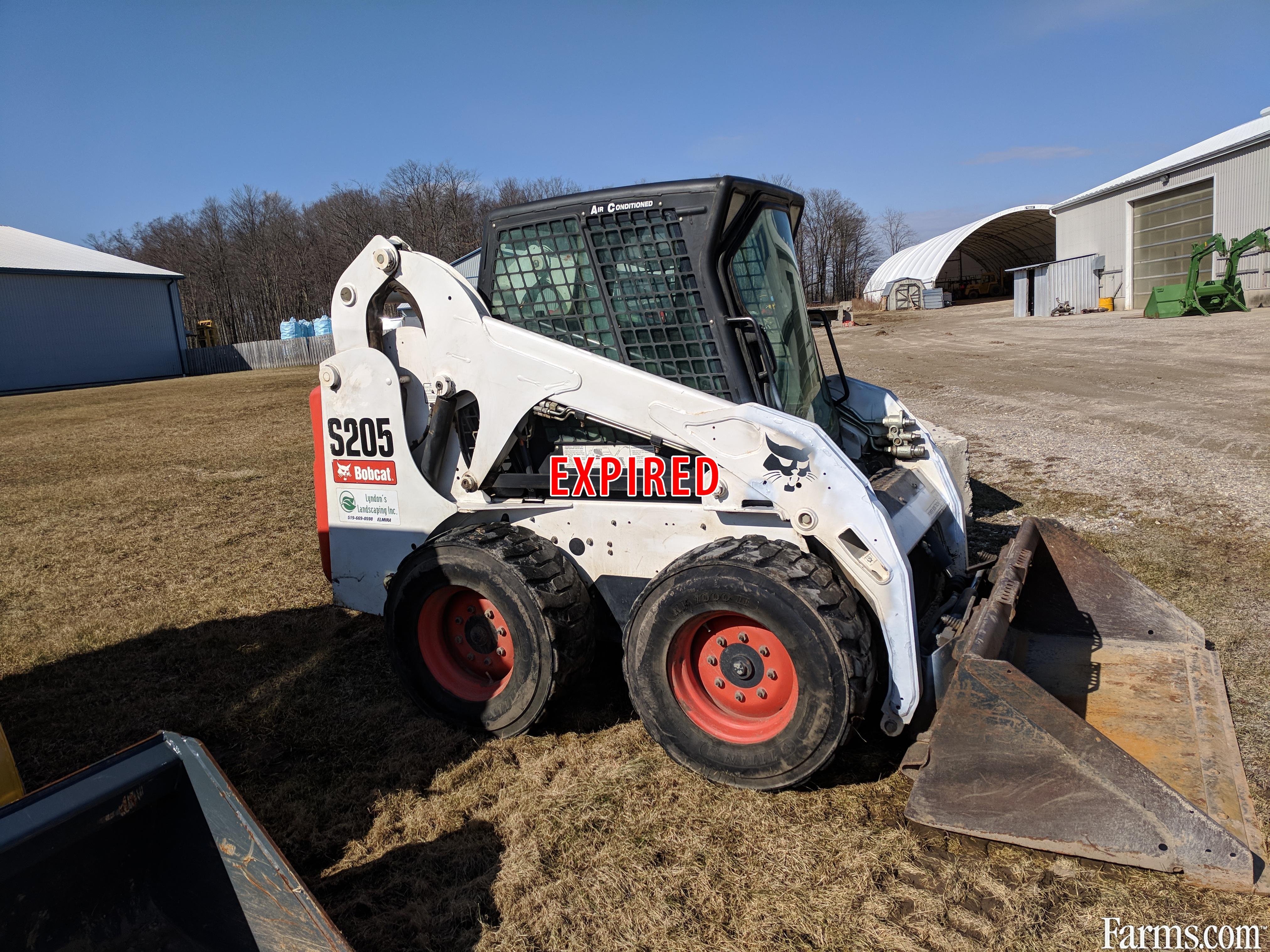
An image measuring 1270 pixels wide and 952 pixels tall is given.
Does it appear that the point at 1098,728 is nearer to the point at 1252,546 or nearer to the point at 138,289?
the point at 1252,546

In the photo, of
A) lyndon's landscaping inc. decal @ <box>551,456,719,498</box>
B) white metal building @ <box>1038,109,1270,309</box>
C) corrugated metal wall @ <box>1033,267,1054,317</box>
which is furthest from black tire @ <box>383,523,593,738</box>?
corrugated metal wall @ <box>1033,267,1054,317</box>

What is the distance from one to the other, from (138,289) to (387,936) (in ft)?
156

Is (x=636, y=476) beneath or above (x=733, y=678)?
above

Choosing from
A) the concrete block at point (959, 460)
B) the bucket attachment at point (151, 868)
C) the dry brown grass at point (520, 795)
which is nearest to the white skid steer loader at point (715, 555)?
the dry brown grass at point (520, 795)

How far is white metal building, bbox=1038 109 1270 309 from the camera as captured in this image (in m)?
26.1

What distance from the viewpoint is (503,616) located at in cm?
380

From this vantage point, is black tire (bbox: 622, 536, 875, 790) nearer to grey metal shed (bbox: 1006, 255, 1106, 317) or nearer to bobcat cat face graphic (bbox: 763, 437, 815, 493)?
bobcat cat face graphic (bbox: 763, 437, 815, 493)

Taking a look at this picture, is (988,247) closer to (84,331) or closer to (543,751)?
(84,331)

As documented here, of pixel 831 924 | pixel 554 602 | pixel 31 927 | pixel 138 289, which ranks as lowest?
pixel 831 924

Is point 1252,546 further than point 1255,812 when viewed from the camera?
Yes

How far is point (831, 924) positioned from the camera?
107 inches

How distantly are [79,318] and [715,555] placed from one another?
151 ft

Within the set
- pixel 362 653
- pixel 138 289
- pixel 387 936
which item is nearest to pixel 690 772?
pixel 387 936

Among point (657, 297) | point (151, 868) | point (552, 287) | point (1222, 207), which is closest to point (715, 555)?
point (657, 297)
